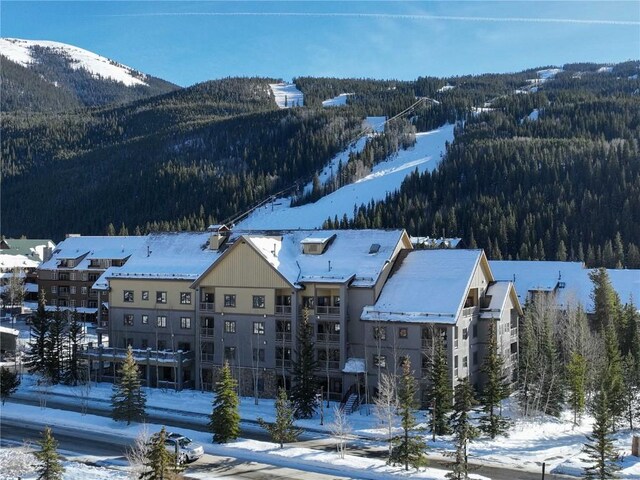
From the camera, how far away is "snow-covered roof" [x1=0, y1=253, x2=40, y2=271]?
125600 mm

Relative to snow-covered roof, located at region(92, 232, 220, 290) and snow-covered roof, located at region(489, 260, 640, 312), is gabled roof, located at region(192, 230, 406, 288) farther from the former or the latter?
snow-covered roof, located at region(489, 260, 640, 312)

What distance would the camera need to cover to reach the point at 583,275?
3509 inches

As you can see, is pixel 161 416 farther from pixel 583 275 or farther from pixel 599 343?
pixel 583 275

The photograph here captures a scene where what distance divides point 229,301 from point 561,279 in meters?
48.8

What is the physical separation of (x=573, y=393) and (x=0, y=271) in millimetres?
107215

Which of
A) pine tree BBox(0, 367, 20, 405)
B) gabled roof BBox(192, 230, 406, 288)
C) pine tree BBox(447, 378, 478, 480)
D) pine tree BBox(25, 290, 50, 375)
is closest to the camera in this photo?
pine tree BBox(447, 378, 478, 480)

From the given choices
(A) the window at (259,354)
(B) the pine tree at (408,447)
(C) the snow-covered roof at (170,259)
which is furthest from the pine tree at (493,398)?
(C) the snow-covered roof at (170,259)

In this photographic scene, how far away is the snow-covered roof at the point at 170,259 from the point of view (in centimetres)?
6388

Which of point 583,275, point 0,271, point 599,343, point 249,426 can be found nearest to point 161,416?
point 249,426

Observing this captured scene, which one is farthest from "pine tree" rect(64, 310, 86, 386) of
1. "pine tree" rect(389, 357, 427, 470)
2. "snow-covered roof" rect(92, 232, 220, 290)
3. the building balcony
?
"pine tree" rect(389, 357, 427, 470)

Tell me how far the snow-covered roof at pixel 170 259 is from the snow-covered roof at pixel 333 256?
6.20 metres

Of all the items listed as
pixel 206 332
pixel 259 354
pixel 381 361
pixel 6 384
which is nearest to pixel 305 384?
pixel 381 361

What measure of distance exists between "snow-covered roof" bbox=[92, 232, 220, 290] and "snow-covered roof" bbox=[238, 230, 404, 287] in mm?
6202

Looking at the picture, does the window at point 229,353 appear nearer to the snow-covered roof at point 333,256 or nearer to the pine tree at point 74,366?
the snow-covered roof at point 333,256
